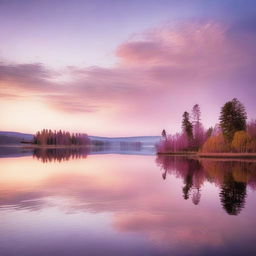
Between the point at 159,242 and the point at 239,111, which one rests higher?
the point at 239,111

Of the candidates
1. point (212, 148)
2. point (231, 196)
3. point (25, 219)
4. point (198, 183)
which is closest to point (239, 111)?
point (212, 148)

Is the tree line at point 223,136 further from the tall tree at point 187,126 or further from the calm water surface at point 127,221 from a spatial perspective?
the calm water surface at point 127,221

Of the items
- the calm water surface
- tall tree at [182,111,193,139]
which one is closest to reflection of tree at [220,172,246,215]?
the calm water surface

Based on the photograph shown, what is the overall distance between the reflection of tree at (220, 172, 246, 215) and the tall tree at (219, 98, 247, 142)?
64.5 metres

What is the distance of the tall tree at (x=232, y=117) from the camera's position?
320 ft

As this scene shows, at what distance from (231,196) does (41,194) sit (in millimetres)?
17617

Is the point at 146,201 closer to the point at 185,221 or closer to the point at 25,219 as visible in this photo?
the point at 185,221

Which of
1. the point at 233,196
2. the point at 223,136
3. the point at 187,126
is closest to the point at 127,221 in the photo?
the point at 233,196

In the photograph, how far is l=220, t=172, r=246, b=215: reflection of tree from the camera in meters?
22.6

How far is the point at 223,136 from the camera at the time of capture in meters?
94.1

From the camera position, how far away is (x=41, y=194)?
1124 inches

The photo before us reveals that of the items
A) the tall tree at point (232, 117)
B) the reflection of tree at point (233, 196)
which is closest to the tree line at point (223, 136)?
the tall tree at point (232, 117)

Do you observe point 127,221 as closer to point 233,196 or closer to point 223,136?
point 233,196

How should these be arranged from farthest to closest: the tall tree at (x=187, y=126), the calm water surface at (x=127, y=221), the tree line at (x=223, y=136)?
the tall tree at (x=187, y=126)
the tree line at (x=223, y=136)
the calm water surface at (x=127, y=221)
